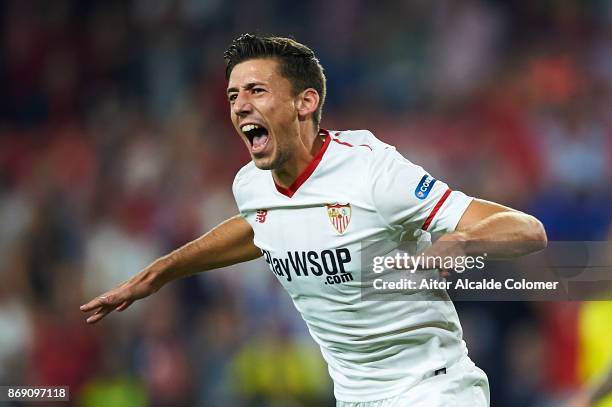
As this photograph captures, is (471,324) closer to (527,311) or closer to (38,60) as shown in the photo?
(527,311)

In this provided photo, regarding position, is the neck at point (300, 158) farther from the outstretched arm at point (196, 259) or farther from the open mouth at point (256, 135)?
the outstretched arm at point (196, 259)

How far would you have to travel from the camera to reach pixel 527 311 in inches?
265

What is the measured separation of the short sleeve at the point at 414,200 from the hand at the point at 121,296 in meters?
1.23

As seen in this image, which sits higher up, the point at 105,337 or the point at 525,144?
the point at 525,144

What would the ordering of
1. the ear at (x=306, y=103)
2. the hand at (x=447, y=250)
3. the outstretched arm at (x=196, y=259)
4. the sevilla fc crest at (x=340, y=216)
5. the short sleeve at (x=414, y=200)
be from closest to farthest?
the hand at (x=447, y=250) < the short sleeve at (x=414, y=200) < the sevilla fc crest at (x=340, y=216) < the ear at (x=306, y=103) < the outstretched arm at (x=196, y=259)

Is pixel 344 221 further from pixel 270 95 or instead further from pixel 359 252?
pixel 270 95

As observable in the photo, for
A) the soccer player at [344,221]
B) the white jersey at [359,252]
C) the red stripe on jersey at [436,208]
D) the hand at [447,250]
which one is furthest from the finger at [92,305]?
the hand at [447,250]

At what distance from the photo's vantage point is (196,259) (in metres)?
4.43

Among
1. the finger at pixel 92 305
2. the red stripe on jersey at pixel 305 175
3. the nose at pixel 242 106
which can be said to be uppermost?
the nose at pixel 242 106

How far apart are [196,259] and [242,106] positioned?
2.77 feet

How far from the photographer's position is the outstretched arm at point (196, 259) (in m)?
4.31

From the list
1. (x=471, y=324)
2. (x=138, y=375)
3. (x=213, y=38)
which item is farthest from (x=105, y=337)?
(x=213, y=38)

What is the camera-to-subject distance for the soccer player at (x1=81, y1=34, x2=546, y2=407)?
3.69 meters

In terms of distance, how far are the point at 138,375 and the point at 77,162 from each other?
7.94 feet
